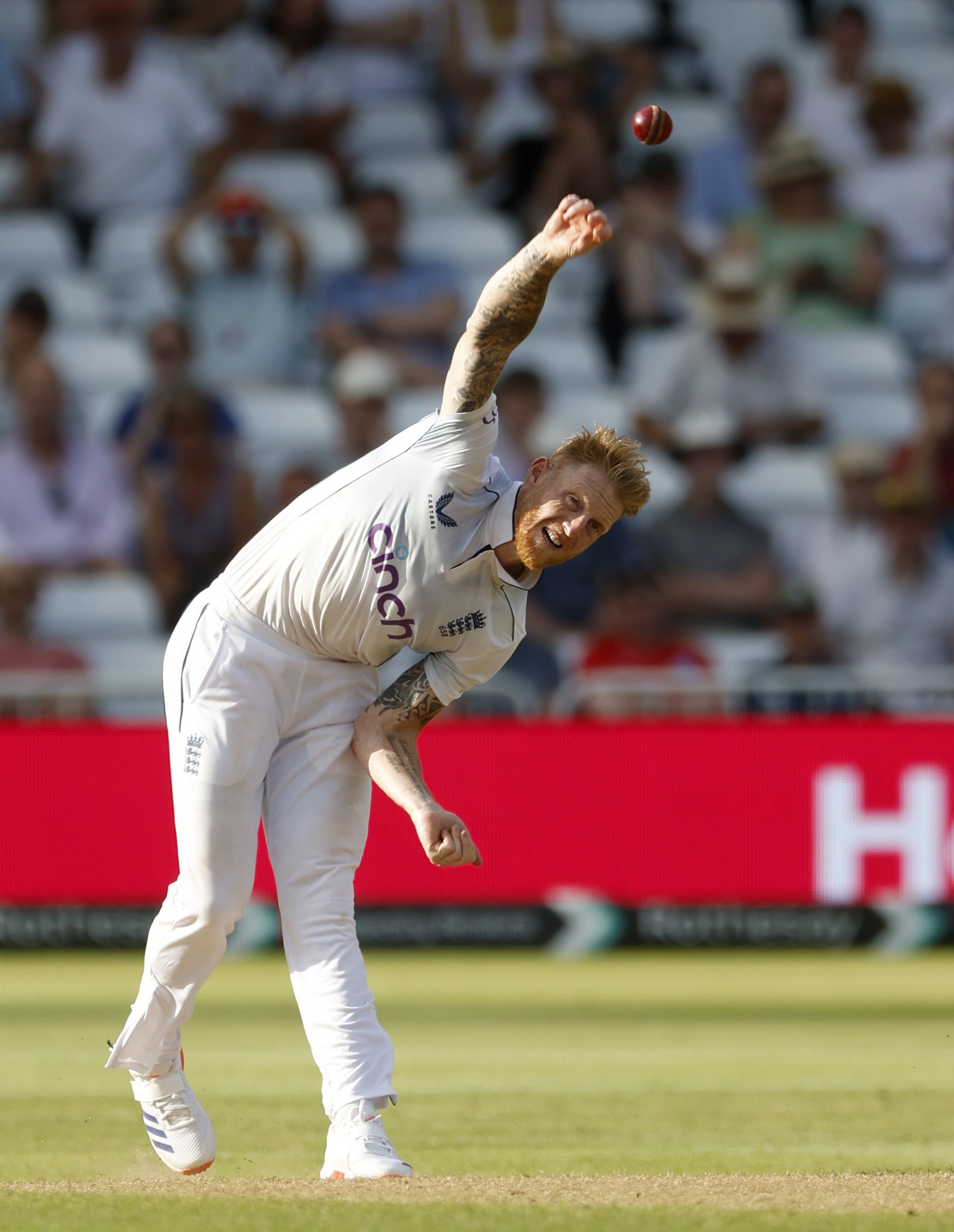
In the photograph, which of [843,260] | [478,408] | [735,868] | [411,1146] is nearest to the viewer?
[478,408]

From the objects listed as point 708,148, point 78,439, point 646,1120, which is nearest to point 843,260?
point 708,148

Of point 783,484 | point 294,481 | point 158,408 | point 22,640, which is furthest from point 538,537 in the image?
point 783,484

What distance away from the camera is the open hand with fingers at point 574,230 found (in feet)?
15.5

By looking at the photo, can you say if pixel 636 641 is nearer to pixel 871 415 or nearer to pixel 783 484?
pixel 783 484

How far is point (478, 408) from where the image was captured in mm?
4973

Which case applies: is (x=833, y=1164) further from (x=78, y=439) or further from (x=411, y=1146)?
(x=78, y=439)

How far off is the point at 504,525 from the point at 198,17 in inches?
495

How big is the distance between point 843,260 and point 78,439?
19.7ft

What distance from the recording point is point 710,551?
12.5 m

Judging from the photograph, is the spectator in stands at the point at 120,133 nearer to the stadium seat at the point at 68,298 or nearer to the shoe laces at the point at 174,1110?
the stadium seat at the point at 68,298

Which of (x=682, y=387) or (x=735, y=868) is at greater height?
(x=682, y=387)

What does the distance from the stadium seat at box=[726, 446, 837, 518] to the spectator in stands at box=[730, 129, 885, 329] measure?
160 cm

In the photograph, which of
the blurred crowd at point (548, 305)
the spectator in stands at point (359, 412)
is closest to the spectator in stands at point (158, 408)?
the blurred crowd at point (548, 305)

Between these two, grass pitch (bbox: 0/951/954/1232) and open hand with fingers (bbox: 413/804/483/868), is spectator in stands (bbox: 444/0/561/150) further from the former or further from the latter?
open hand with fingers (bbox: 413/804/483/868)
